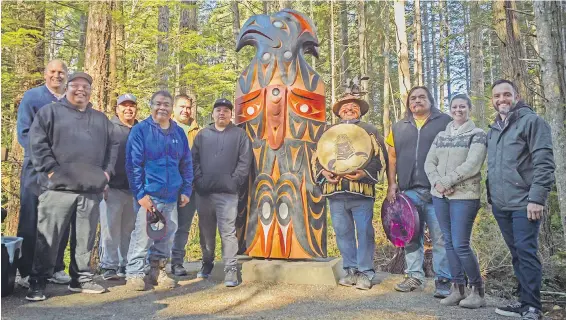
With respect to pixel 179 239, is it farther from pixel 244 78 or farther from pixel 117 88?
pixel 117 88

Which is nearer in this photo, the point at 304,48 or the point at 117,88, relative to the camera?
the point at 304,48

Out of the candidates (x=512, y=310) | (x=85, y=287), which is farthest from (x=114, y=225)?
(x=512, y=310)

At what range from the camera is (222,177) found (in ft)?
16.2

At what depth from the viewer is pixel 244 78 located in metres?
5.71

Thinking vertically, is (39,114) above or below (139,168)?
above

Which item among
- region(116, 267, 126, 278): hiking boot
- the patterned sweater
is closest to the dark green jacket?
the patterned sweater

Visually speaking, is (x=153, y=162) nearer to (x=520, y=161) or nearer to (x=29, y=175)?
(x=29, y=175)

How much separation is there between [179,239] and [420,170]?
2873 millimetres

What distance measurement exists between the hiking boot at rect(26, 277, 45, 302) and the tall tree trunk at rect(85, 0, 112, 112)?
3179 mm

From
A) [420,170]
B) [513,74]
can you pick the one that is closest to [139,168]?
[420,170]

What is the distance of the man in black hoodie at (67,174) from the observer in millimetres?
4086

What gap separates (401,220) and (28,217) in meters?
3.71

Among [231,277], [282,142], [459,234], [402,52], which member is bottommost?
[231,277]

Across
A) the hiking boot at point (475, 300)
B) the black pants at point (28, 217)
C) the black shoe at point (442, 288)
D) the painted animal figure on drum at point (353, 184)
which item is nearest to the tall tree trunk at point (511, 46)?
the painted animal figure on drum at point (353, 184)
